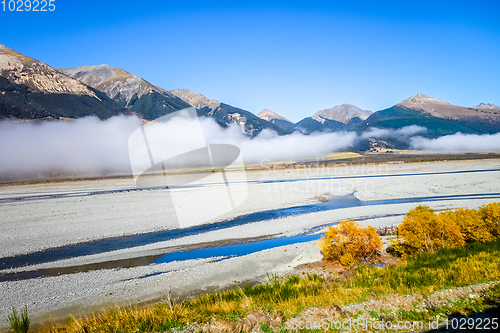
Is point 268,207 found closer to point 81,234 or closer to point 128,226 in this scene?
point 128,226

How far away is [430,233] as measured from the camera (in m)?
10.9

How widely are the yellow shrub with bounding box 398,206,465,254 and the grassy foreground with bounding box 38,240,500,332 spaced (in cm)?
221

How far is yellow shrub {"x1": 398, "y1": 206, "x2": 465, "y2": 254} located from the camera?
10.5 m

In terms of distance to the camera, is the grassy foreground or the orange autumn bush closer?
the grassy foreground

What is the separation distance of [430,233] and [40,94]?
588 ft

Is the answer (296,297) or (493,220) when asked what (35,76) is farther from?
(493,220)

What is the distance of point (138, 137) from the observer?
11.4 meters

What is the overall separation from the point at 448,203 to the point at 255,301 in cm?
Answer: 2591

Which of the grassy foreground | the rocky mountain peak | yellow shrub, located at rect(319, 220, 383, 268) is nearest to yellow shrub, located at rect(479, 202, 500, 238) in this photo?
the grassy foreground

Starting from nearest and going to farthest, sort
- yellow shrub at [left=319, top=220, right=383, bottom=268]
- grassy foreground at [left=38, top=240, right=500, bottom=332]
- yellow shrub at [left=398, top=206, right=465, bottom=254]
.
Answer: grassy foreground at [left=38, top=240, right=500, bottom=332] → yellow shrub at [left=398, top=206, right=465, bottom=254] → yellow shrub at [left=319, top=220, right=383, bottom=268]

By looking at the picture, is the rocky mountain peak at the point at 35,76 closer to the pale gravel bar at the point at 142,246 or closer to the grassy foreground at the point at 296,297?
the pale gravel bar at the point at 142,246

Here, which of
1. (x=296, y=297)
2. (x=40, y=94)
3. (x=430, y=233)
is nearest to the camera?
(x=296, y=297)

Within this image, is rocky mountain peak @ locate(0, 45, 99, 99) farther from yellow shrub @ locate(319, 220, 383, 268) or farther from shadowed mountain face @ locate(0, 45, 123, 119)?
yellow shrub @ locate(319, 220, 383, 268)

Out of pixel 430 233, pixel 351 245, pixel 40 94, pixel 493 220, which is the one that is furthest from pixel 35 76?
pixel 493 220
